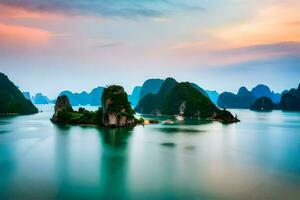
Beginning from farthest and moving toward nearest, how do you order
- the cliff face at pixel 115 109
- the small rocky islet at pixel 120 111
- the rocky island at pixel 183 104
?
the rocky island at pixel 183 104
the small rocky islet at pixel 120 111
the cliff face at pixel 115 109

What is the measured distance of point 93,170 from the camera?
25.6 metres

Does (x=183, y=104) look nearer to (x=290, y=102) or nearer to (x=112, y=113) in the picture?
(x=112, y=113)

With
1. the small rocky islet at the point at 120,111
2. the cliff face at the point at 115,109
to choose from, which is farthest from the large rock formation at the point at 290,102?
the cliff face at the point at 115,109

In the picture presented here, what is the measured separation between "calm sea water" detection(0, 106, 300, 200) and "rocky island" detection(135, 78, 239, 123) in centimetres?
4733

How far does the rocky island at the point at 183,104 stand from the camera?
9575 centimetres

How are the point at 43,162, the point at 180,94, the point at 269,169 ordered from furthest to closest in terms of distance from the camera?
the point at 180,94 → the point at 43,162 → the point at 269,169

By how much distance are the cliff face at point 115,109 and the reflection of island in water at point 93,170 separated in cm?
2099

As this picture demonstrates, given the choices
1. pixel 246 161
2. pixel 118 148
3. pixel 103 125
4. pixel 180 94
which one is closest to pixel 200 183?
pixel 246 161

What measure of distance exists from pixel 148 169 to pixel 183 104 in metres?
83.2

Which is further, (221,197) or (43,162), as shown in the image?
(43,162)

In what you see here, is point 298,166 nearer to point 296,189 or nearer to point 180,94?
A: point 296,189

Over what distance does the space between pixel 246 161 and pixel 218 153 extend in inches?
185

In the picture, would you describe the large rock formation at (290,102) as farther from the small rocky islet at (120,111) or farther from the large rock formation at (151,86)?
the small rocky islet at (120,111)

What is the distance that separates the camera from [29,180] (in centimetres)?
2214
